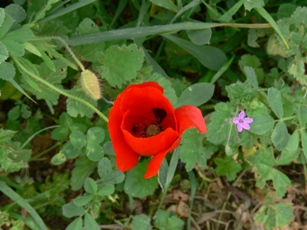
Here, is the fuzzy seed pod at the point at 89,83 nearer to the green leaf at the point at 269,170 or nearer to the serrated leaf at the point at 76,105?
the serrated leaf at the point at 76,105

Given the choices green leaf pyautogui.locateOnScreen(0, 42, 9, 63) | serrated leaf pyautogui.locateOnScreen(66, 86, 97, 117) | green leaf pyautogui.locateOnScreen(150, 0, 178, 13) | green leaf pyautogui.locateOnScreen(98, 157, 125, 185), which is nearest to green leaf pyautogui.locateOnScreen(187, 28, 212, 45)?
green leaf pyautogui.locateOnScreen(150, 0, 178, 13)

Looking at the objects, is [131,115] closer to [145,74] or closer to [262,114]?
[145,74]

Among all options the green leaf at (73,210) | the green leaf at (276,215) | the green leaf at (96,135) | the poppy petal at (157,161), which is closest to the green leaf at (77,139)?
the green leaf at (96,135)

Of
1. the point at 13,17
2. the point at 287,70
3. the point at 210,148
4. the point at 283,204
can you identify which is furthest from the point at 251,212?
the point at 13,17

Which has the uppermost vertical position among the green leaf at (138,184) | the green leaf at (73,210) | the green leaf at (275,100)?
the green leaf at (275,100)

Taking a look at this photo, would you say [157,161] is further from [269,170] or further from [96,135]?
[269,170]

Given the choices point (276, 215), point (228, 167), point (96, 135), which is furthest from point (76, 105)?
point (276, 215)
